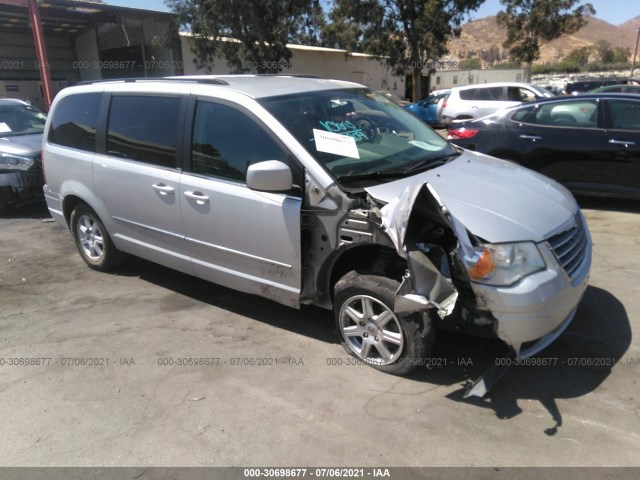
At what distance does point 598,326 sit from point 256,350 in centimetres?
259

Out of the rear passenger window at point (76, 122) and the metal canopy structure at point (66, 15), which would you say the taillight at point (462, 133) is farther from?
the metal canopy structure at point (66, 15)

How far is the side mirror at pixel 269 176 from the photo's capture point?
3295mm

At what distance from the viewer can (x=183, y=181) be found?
13.1 feet

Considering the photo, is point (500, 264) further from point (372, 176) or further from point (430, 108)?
point (430, 108)

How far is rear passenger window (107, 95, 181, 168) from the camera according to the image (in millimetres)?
4145

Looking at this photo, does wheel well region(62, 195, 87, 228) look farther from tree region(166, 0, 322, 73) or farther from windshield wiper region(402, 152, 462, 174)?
tree region(166, 0, 322, 73)

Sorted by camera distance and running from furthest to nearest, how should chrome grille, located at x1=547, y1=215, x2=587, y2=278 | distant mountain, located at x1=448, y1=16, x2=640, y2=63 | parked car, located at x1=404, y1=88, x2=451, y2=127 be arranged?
distant mountain, located at x1=448, y1=16, x2=640, y2=63 → parked car, located at x1=404, y1=88, x2=451, y2=127 → chrome grille, located at x1=547, y1=215, x2=587, y2=278

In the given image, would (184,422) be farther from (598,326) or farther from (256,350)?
(598,326)

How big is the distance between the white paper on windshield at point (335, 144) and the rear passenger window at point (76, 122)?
2.52 meters

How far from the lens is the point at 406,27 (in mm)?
26516

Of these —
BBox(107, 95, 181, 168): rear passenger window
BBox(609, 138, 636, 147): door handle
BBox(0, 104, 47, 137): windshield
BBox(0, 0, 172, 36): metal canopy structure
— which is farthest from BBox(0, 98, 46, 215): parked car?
BBox(0, 0, 172, 36): metal canopy structure

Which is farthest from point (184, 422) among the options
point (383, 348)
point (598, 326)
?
point (598, 326)

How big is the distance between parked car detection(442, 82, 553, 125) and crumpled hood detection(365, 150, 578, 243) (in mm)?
12187

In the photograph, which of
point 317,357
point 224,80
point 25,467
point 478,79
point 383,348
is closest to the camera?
point 25,467
